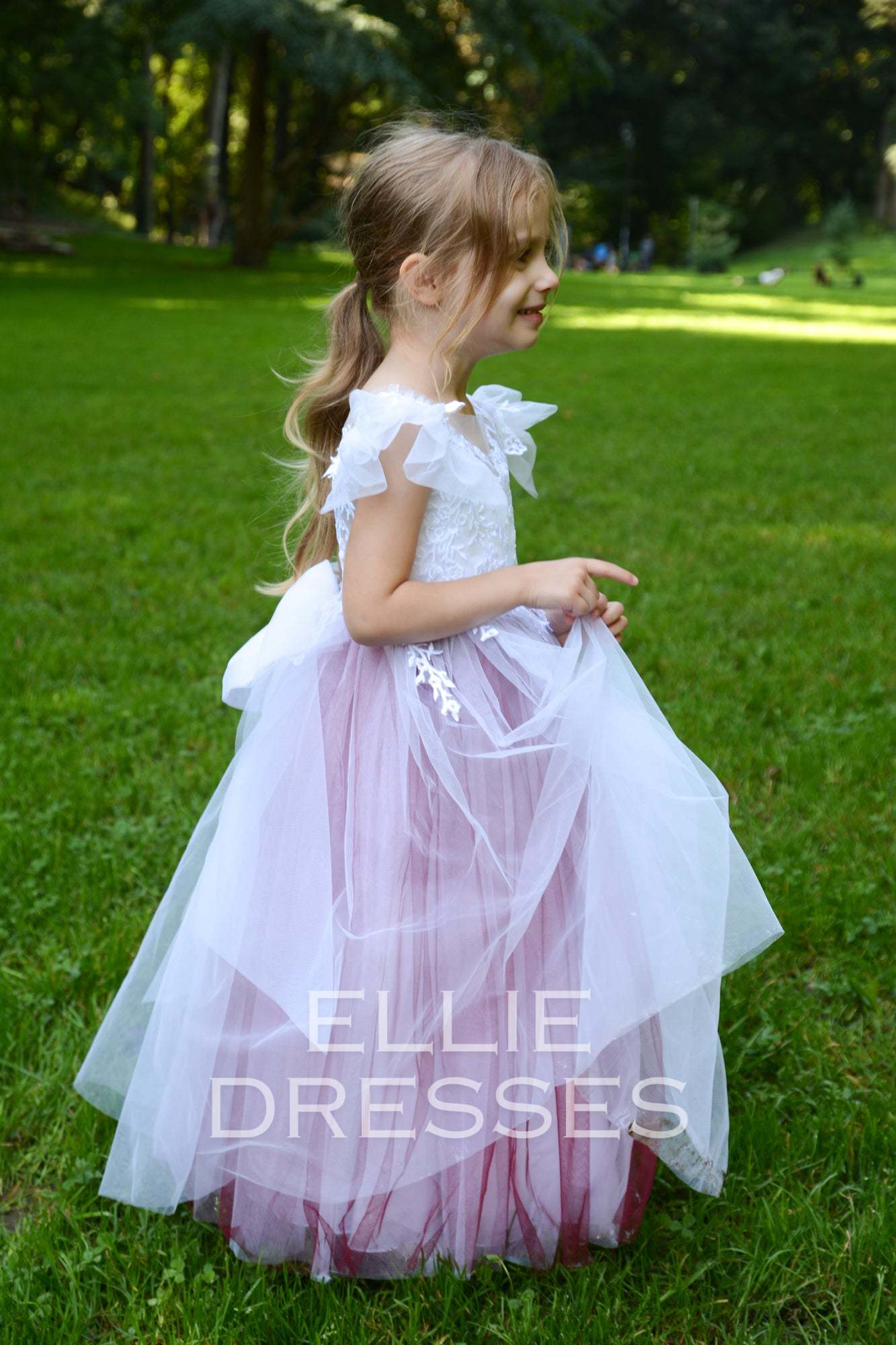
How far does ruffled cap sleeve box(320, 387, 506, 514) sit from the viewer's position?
172 centimetres

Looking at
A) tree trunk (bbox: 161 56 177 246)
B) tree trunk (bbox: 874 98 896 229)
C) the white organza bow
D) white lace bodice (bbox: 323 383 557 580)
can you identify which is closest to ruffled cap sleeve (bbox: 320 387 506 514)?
white lace bodice (bbox: 323 383 557 580)

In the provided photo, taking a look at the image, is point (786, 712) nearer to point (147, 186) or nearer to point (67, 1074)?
point (67, 1074)

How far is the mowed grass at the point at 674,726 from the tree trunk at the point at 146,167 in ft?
92.8

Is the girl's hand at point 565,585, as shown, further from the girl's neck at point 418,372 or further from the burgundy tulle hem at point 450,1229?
the burgundy tulle hem at point 450,1229

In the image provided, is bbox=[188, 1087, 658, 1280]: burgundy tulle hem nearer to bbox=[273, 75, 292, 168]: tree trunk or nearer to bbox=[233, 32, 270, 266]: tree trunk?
bbox=[233, 32, 270, 266]: tree trunk

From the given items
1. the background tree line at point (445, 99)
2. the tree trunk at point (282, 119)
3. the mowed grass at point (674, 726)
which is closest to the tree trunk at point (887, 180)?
the background tree line at point (445, 99)

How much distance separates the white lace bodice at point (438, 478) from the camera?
5.68 feet

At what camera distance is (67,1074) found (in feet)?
7.43

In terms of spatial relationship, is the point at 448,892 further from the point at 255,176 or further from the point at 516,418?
the point at 255,176

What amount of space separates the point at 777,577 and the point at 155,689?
102 inches

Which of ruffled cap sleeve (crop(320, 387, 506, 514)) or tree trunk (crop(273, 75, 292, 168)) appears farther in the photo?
tree trunk (crop(273, 75, 292, 168))

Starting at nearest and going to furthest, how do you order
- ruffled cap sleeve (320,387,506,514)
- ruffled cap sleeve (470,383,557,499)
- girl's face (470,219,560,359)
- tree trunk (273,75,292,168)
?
ruffled cap sleeve (320,387,506,514) → girl's face (470,219,560,359) → ruffled cap sleeve (470,383,557,499) → tree trunk (273,75,292,168)

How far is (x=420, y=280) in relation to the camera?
71.9 inches

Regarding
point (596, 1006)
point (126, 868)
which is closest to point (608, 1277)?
point (596, 1006)
